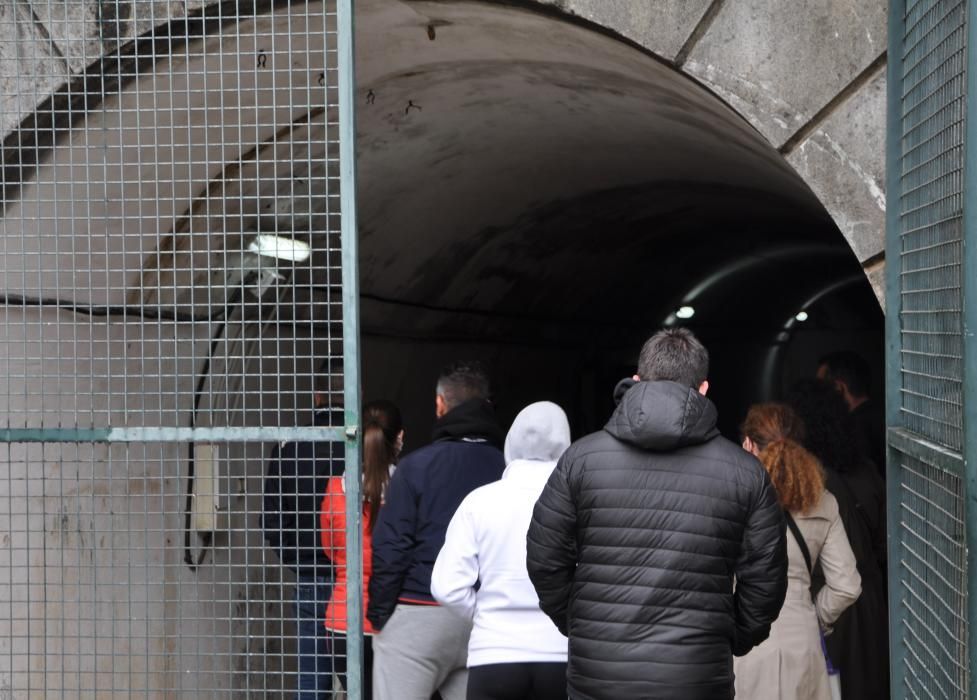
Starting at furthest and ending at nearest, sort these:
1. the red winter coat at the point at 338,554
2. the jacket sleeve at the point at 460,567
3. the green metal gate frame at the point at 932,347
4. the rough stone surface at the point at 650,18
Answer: the red winter coat at the point at 338,554 → the rough stone surface at the point at 650,18 → the jacket sleeve at the point at 460,567 → the green metal gate frame at the point at 932,347

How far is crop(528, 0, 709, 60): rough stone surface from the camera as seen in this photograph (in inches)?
178

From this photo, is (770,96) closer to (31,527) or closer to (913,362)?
(913,362)

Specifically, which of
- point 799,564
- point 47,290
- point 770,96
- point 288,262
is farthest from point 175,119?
point 799,564

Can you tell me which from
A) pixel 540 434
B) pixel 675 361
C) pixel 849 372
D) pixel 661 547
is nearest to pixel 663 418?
pixel 675 361

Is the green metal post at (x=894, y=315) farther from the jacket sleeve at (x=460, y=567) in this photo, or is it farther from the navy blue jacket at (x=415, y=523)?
the navy blue jacket at (x=415, y=523)

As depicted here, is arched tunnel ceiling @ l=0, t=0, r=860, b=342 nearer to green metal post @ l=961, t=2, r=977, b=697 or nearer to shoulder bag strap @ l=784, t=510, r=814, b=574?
shoulder bag strap @ l=784, t=510, r=814, b=574

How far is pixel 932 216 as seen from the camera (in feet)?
12.0

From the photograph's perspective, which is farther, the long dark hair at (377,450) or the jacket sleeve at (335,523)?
the long dark hair at (377,450)

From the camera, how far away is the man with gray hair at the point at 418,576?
4.93 metres

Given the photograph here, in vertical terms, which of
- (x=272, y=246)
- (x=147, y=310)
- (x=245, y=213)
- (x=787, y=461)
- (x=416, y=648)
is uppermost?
(x=245, y=213)

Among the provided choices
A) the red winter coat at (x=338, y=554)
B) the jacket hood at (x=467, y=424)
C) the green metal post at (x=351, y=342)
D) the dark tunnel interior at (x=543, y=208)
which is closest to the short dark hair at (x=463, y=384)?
the jacket hood at (x=467, y=424)

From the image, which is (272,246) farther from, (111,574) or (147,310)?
(111,574)

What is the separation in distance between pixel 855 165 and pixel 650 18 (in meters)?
0.81

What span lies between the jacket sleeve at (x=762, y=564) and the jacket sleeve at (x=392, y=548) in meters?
1.40
